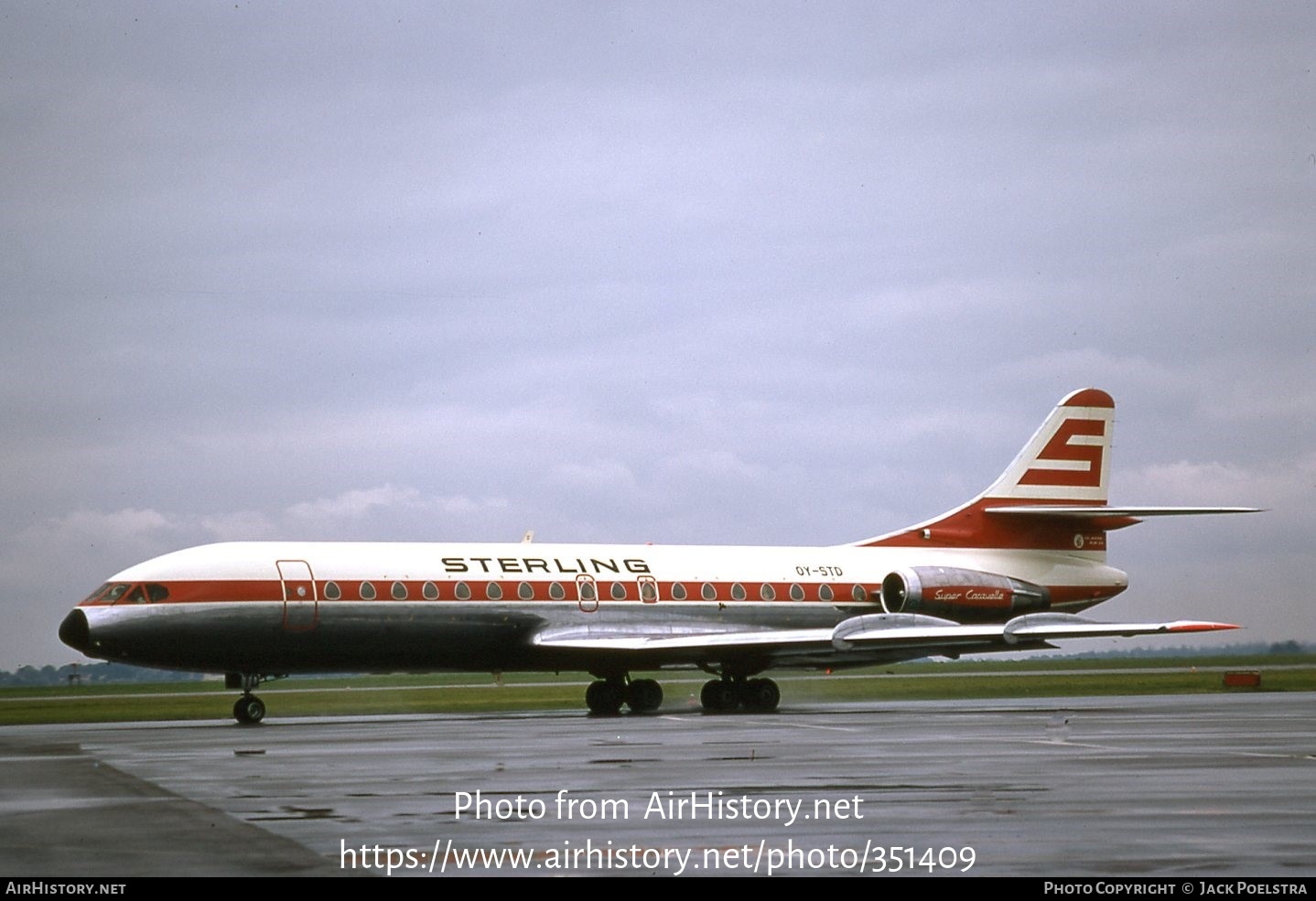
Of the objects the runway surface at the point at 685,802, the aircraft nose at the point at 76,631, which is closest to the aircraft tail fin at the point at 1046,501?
the runway surface at the point at 685,802

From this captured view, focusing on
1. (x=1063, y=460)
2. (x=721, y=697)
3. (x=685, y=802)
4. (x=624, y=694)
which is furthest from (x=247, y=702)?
(x=1063, y=460)

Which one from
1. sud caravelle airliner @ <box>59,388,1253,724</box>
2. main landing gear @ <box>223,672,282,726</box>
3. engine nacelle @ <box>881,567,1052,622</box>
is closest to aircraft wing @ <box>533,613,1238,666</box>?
sud caravelle airliner @ <box>59,388,1253,724</box>

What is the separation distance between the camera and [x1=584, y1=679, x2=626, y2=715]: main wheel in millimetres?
37594

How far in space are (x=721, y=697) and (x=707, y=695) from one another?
0.36 metres

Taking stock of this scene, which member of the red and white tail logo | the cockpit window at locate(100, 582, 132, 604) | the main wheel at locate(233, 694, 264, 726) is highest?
the red and white tail logo

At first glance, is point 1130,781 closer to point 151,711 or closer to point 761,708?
point 761,708

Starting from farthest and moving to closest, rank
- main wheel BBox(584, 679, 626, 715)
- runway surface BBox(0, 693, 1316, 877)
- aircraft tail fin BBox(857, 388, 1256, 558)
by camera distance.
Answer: aircraft tail fin BBox(857, 388, 1256, 558) < main wheel BBox(584, 679, 626, 715) < runway surface BBox(0, 693, 1316, 877)

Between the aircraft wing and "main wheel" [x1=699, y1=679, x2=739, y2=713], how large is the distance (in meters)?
0.87

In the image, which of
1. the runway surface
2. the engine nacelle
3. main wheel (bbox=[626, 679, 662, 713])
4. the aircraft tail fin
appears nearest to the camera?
the runway surface

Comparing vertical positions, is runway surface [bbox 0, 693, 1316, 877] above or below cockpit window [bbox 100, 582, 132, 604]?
below

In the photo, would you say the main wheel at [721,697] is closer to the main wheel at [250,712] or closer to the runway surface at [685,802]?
the main wheel at [250,712]

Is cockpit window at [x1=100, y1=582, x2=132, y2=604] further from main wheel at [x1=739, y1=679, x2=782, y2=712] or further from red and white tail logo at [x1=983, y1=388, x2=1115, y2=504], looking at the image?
red and white tail logo at [x1=983, y1=388, x2=1115, y2=504]
